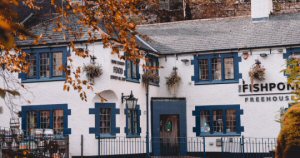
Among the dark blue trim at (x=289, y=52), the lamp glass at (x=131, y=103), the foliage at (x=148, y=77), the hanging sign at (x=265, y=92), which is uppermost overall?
the dark blue trim at (x=289, y=52)

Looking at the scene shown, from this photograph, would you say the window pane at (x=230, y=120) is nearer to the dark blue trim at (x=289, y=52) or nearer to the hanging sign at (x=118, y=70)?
the dark blue trim at (x=289, y=52)

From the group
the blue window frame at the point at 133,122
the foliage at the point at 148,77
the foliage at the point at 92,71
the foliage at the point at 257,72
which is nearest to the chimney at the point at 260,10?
the foliage at the point at 257,72

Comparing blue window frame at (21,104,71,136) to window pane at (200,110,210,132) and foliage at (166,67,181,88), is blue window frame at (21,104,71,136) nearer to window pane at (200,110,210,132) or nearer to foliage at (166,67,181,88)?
foliage at (166,67,181,88)

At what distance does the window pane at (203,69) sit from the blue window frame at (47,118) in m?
7.65

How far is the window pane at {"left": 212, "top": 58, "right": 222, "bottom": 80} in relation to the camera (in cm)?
2765

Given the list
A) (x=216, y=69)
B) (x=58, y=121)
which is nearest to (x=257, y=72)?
(x=216, y=69)

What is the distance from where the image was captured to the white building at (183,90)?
23.9m

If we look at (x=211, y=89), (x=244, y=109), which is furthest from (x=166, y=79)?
(x=244, y=109)

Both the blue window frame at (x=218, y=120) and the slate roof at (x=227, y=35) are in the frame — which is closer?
the blue window frame at (x=218, y=120)

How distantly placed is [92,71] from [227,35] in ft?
28.2

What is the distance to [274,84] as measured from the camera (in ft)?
86.5

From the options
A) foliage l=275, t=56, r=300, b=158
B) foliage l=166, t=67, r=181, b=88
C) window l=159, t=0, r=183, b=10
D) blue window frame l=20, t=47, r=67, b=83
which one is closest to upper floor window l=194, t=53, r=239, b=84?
foliage l=166, t=67, r=181, b=88

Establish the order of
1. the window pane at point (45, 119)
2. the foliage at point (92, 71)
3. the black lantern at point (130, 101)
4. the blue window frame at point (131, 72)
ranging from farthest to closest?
the blue window frame at point (131, 72), the window pane at point (45, 119), the black lantern at point (130, 101), the foliage at point (92, 71)

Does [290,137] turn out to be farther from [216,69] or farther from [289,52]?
[216,69]
